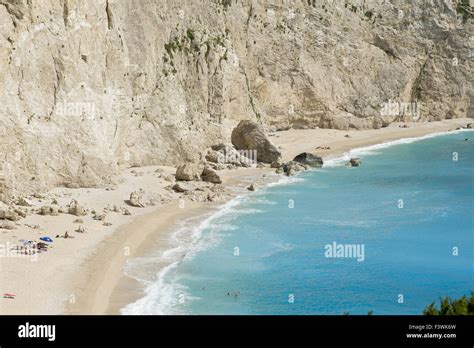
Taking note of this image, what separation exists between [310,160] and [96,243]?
1046 inches

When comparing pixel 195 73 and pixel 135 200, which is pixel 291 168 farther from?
pixel 135 200

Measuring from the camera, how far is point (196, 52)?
56.6 meters

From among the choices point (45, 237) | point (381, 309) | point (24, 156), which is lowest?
point (381, 309)

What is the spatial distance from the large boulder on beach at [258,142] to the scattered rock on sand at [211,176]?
27.8 ft

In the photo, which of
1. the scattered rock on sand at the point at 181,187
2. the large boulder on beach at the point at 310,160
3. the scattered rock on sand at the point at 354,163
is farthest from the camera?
the scattered rock on sand at the point at 354,163

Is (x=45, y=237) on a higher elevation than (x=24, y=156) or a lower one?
lower

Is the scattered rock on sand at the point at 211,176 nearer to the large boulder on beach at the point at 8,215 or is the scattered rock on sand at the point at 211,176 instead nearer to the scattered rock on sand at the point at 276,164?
the scattered rock on sand at the point at 276,164

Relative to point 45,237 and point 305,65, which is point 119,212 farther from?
point 305,65

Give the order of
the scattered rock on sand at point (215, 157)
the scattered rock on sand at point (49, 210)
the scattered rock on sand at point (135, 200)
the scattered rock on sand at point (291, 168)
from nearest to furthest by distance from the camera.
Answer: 1. the scattered rock on sand at point (49, 210)
2. the scattered rock on sand at point (135, 200)
3. the scattered rock on sand at point (291, 168)
4. the scattered rock on sand at point (215, 157)

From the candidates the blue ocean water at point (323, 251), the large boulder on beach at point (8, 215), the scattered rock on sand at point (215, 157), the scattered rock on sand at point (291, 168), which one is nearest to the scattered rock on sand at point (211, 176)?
the blue ocean water at point (323, 251)

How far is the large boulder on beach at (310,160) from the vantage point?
55969 millimetres
